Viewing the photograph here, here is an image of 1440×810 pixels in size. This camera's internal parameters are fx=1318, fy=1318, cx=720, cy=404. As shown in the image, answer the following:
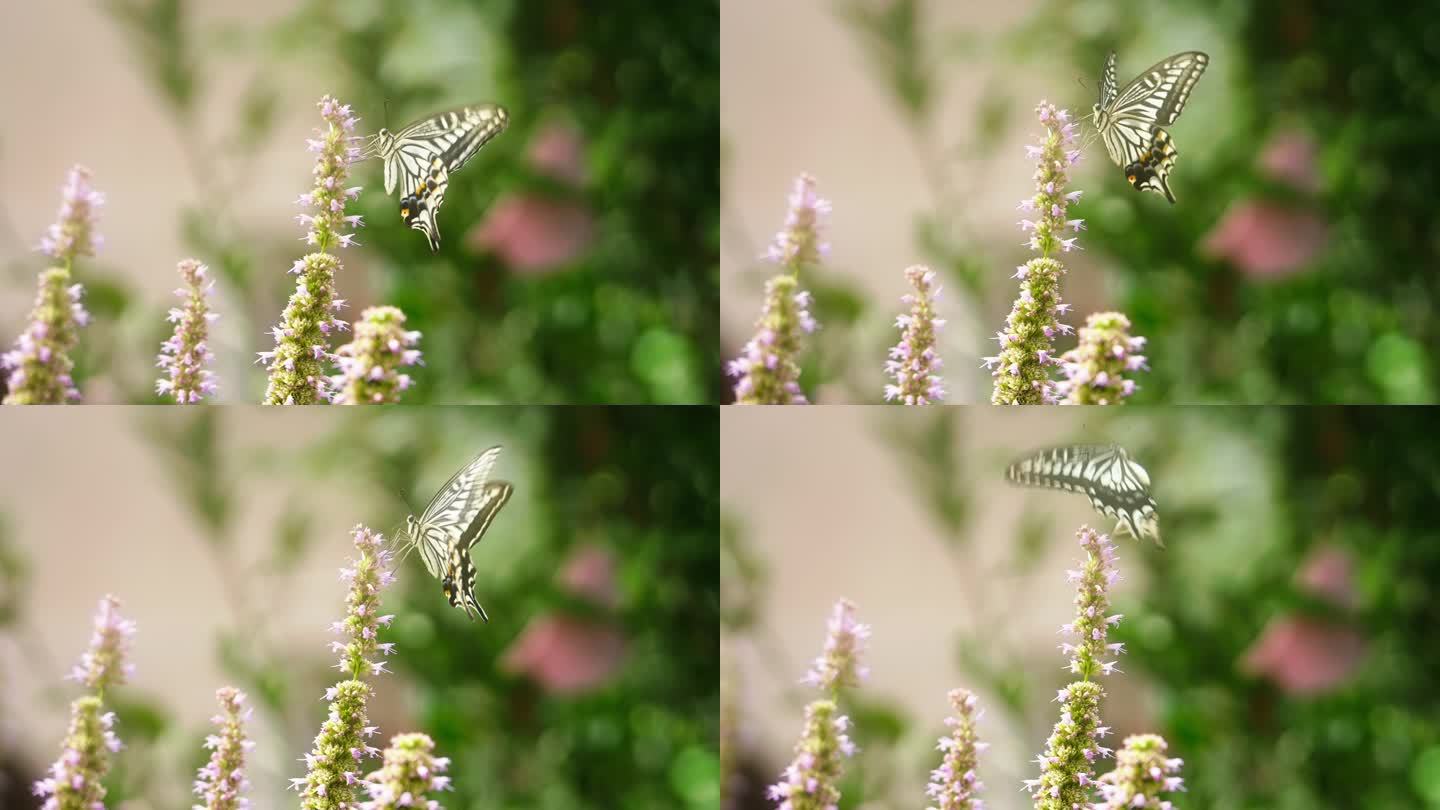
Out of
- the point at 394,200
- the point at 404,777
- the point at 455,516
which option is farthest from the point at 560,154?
the point at 404,777

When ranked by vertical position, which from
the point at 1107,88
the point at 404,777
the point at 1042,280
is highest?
the point at 1107,88

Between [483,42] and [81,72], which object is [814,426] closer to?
[483,42]

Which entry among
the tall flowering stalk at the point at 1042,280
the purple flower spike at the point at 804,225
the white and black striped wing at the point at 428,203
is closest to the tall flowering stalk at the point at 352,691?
the white and black striped wing at the point at 428,203

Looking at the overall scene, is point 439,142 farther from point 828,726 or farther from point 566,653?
point 828,726

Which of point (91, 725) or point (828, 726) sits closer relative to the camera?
point (91, 725)

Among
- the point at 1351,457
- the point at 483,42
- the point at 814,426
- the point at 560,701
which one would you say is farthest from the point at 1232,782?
the point at 483,42

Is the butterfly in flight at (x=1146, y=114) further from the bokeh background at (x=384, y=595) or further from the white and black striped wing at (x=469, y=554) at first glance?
the white and black striped wing at (x=469, y=554)
